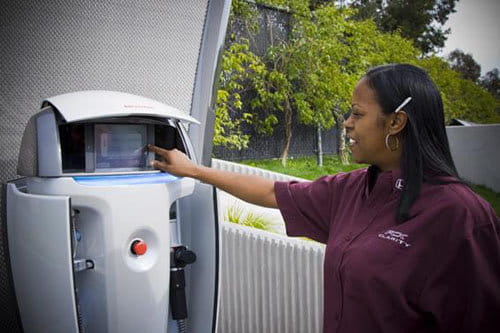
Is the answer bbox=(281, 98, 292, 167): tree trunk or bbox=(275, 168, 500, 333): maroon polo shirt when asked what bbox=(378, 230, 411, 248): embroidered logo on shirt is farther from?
bbox=(281, 98, 292, 167): tree trunk

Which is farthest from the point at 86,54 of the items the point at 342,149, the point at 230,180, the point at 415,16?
the point at 415,16

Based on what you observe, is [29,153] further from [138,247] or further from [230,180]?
[230,180]

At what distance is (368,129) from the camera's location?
1.55 metres

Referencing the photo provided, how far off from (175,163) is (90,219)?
0.34 meters

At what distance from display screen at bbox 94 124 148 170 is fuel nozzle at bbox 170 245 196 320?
13.4 inches

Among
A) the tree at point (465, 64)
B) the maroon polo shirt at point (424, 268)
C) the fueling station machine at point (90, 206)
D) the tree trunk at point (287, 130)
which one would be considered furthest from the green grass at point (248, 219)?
the tree at point (465, 64)

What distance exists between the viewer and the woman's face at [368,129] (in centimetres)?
153

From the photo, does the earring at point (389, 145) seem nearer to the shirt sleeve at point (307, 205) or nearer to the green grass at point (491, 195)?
the shirt sleeve at point (307, 205)

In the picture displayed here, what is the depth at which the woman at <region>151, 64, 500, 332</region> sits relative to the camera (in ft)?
4.53

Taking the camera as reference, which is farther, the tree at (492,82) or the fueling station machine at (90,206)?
the tree at (492,82)

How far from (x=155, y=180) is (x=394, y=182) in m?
0.76

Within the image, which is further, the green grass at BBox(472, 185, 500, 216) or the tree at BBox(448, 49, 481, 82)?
the tree at BBox(448, 49, 481, 82)

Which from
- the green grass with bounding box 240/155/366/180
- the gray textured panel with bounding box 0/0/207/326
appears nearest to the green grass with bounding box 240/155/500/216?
the green grass with bounding box 240/155/366/180

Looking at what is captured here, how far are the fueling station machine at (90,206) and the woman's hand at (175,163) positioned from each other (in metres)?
0.02
